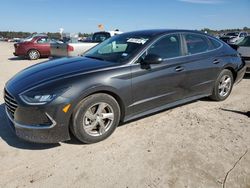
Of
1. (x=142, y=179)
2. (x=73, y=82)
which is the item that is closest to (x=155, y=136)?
(x=142, y=179)

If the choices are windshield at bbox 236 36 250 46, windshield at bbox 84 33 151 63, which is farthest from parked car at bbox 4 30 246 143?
windshield at bbox 236 36 250 46

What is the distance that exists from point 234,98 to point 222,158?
3.04m

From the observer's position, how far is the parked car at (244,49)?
7.78 metres

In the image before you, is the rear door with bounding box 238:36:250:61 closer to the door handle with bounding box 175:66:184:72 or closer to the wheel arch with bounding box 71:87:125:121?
the door handle with bounding box 175:66:184:72

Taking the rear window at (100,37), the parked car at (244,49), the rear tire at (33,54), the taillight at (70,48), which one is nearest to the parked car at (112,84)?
the parked car at (244,49)

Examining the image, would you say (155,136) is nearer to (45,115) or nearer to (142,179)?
(142,179)

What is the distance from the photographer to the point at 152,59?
3.93m

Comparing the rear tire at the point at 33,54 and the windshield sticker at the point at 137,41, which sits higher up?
the windshield sticker at the point at 137,41

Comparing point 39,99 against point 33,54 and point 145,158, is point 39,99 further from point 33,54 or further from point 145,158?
point 33,54

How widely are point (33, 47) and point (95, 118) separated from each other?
1280 centimetres

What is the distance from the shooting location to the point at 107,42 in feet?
16.6

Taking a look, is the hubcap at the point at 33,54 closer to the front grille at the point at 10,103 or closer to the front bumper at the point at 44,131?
the front grille at the point at 10,103

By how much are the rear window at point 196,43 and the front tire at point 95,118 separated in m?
2.03

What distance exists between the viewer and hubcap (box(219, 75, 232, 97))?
218 inches
